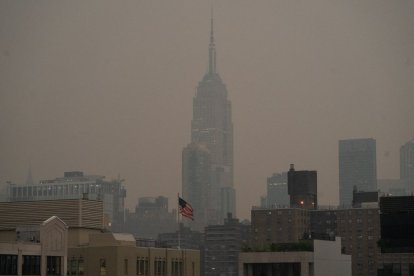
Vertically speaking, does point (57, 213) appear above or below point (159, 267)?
above

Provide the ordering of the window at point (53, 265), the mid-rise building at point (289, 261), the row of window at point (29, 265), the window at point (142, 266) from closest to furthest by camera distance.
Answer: the row of window at point (29, 265)
the window at point (53, 265)
the mid-rise building at point (289, 261)
the window at point (142, 266)

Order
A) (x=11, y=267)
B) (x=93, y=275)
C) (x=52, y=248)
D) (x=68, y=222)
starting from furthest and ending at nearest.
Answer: (x=68, y=222), (x=93, y=275), (x=52, y=248), (x=11, y=267)

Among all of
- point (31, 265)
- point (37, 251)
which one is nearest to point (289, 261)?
point (37, 251)

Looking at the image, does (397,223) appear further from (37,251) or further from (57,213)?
(37,251)

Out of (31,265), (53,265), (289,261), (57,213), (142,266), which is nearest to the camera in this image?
(31,265)

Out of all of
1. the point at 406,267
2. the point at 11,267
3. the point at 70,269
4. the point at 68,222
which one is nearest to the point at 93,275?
the point at 70,269

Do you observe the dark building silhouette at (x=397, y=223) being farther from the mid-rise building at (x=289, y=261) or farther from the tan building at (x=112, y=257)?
the tan building at (x=112, y=257)

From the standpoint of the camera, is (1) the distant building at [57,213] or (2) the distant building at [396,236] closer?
(2) the distant building at [396,236]

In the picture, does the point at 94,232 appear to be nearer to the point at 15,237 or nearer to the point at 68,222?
the point at 68,222

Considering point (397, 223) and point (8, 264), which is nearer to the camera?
point (8, 264)

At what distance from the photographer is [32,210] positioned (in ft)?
586

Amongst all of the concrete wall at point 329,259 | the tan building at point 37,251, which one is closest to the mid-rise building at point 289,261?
the concrete wall at point 329,259

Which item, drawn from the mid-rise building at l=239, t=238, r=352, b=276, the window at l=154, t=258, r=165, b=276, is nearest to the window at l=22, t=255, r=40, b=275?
the mid-rise building at l=239, t=238, r=352, b=276

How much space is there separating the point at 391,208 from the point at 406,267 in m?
13.0
